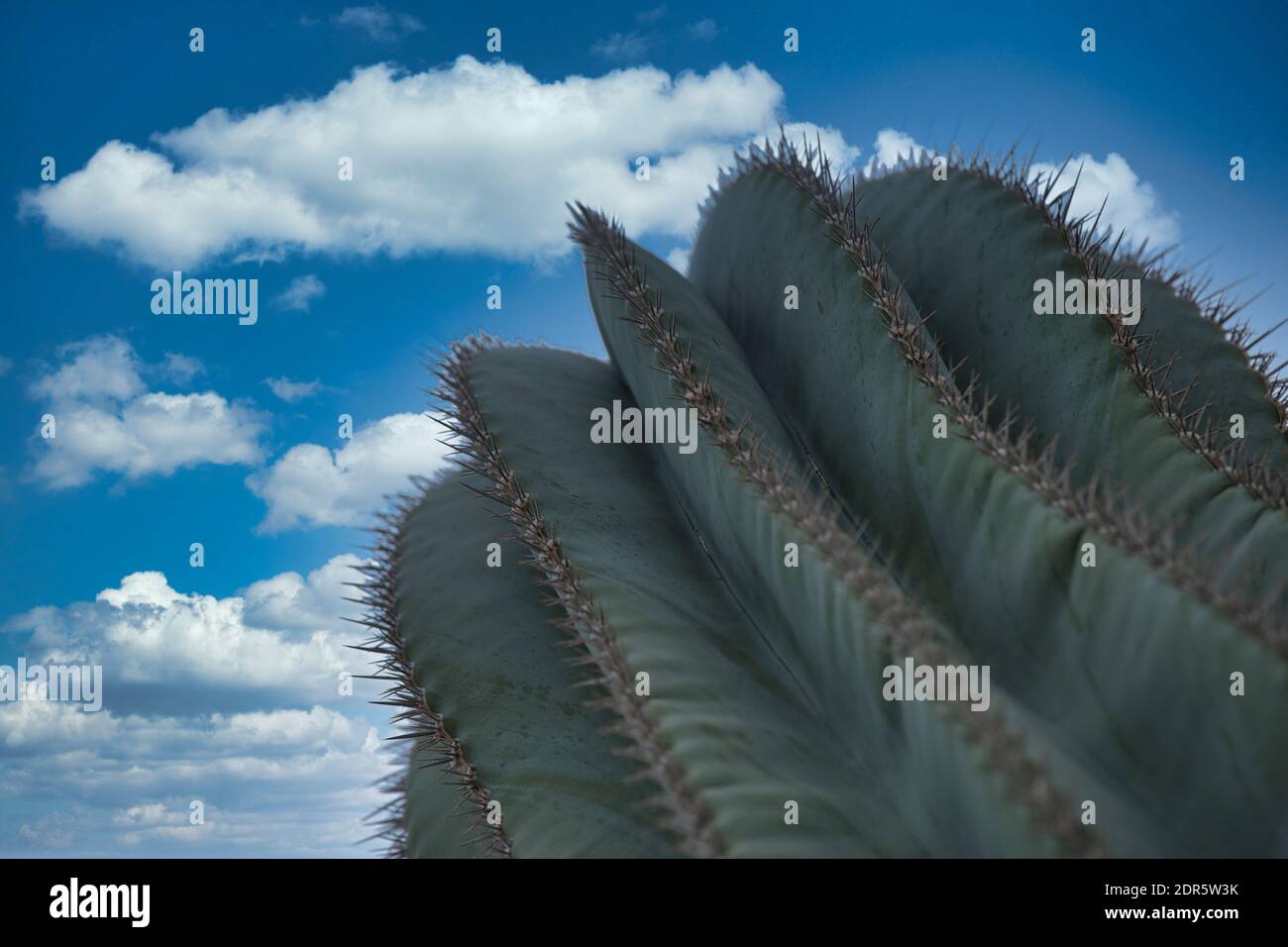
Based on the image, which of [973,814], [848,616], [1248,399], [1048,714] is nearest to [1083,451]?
[1248,399]

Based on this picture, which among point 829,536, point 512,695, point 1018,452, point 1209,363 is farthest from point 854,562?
point 1209,363

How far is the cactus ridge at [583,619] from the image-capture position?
63.0 inches

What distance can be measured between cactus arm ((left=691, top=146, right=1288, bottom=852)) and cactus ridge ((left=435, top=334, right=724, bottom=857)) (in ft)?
2.19

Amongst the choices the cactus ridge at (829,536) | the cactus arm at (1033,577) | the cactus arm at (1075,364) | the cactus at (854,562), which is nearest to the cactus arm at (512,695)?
the cactus at (854,562)

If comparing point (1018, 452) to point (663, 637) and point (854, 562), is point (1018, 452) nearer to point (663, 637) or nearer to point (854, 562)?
point (854, 562)

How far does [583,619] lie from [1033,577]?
34.6 inches

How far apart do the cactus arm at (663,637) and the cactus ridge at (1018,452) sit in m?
0.63

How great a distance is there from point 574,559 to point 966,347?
1.33 metres

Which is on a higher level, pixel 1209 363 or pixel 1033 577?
pixel 1209 363

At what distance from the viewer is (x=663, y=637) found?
2.01m

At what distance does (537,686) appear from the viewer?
236 centimetres

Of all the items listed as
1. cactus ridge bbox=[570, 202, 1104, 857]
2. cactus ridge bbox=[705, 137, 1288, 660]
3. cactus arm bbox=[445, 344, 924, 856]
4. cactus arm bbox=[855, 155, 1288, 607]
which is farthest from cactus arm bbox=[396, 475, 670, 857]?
cactus arm bbox=[855, 155, 1288, 607]

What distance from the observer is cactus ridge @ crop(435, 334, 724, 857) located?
1601 mm
